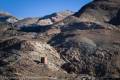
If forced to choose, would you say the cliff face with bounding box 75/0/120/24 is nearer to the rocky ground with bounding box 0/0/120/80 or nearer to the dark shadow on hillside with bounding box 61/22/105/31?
the dark shadow on hillside with bounding box 61/22/105/31

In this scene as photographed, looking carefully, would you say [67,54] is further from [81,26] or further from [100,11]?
[100,11]

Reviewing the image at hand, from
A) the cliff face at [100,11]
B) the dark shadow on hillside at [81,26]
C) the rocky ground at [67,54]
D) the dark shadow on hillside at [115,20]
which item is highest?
the cliff face at [100,11]

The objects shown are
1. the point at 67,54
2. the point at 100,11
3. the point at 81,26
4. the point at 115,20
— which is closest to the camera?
the point at 67,54

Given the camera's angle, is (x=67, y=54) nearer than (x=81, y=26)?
Yes

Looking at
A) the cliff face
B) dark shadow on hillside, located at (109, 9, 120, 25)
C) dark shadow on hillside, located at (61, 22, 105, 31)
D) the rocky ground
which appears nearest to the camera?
the rocky ground

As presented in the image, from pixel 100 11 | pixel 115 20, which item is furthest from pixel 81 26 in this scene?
pixel 100 11

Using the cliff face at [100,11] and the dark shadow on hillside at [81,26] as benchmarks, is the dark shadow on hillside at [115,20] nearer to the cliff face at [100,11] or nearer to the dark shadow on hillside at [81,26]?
the cliff face at [100,11]

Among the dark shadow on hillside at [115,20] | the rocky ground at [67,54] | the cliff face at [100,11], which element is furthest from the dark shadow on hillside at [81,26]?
the dark shadow on hillside at [115,20]

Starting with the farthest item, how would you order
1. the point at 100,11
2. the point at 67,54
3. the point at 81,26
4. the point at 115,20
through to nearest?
the point at 100,11 → the point at 115,20 → the point at 81,26 → the point at 67,54

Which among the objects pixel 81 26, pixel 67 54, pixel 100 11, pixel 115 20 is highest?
pixel 100 11

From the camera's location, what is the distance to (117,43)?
3494 cm

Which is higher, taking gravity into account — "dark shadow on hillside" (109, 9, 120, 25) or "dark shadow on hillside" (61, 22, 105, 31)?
"dark shadow on hillside" (109, 9, 120, 25)

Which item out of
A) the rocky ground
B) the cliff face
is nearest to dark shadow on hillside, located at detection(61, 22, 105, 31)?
the rocky ground

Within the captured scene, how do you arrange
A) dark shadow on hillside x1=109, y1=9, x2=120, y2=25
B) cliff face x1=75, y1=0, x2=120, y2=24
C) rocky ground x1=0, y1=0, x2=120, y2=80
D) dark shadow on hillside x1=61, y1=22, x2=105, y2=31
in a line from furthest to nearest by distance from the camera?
cliff face x1=75, y1=0, x2=120, y2=24
dark shadow on hillside x1=109, y1=9, x2=120, y2=25
dark shadow on hillside x1=61, y1=22, x2=105, y2=31
rocky ground x1=0, y1=0, x2=120, y2=80
